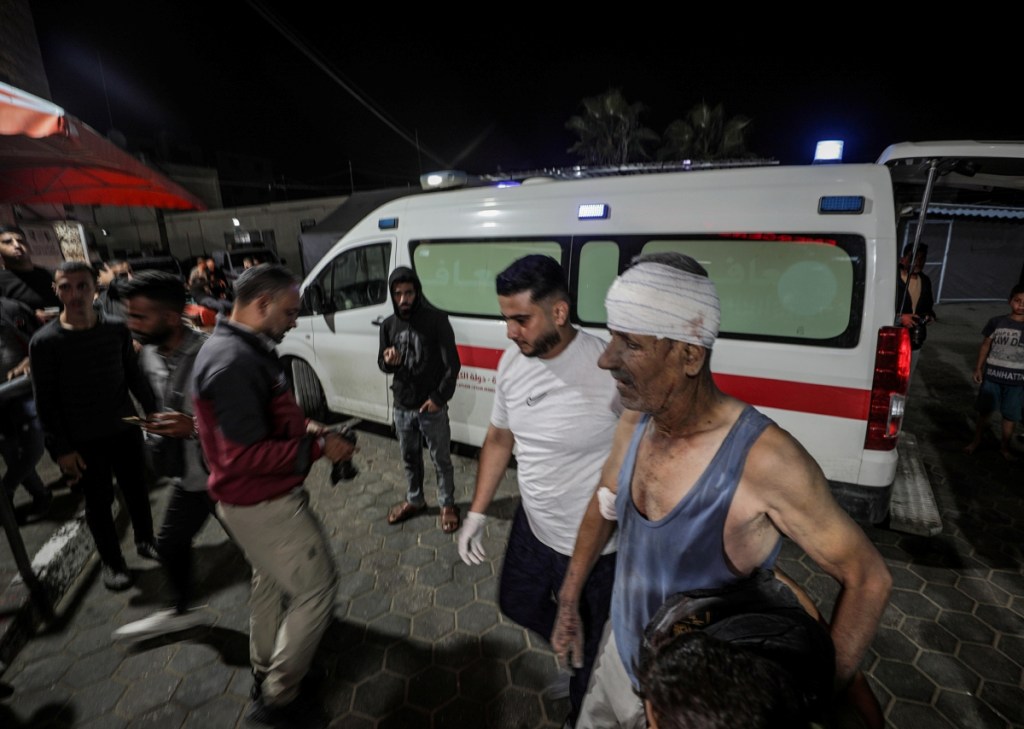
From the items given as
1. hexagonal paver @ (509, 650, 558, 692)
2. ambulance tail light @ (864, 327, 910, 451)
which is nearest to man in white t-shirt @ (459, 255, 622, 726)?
hexagonal paver @ (509, 650, 558, 692)

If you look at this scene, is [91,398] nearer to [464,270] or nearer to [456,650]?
[456,650]

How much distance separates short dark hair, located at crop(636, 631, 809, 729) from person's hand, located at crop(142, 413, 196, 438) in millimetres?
2340

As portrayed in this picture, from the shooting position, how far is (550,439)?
192 centimetres

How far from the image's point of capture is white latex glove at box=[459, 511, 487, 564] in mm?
2221

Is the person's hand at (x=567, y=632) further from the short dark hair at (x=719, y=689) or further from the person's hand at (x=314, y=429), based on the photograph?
the person's hand at (x=314, y=429)

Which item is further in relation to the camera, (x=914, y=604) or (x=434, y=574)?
(x=434, y=574)

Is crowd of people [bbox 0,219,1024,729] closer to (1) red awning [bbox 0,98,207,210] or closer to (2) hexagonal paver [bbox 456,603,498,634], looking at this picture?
(2) hexagonal paver [bbox 456,603,498,634]

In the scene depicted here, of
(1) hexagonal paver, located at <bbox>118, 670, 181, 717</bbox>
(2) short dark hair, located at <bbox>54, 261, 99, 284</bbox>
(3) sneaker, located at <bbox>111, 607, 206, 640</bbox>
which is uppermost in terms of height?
(2) short dark hair, located at <bbox>54, 261, 99, 284</bbox>

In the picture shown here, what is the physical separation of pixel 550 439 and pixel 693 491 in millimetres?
818

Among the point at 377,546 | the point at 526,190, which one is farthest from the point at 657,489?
the point at 526,190

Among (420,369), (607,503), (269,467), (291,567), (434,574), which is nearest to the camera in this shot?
(607,503)

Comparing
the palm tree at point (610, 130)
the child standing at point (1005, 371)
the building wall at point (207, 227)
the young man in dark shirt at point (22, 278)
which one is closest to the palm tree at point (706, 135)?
the palm tree at point (610, 130)

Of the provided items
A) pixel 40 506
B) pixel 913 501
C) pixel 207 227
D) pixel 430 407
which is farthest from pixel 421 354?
pixel 207 227

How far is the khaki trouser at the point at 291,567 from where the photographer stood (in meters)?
1.98
